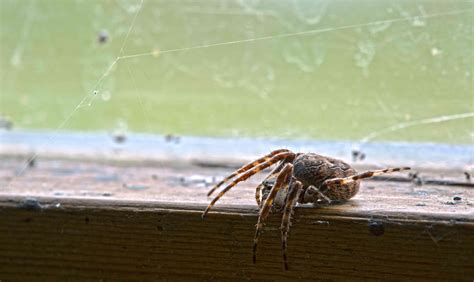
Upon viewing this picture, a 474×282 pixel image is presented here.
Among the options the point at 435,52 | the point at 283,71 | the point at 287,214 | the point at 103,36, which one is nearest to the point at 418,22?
the point at 435,52

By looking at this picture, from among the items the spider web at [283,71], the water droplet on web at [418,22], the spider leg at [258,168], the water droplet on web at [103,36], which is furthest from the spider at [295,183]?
the water droplet on web at [103,36]

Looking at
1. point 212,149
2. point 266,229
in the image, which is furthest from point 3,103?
point 266,229

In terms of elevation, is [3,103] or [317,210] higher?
[317,210]

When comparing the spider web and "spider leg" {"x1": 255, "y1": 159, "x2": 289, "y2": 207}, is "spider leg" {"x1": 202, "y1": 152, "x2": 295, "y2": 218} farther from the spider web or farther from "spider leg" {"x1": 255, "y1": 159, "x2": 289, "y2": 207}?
the spider web

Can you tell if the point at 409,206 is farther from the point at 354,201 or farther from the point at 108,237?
the point at 108,237

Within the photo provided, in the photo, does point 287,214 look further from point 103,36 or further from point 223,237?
point 103,36
